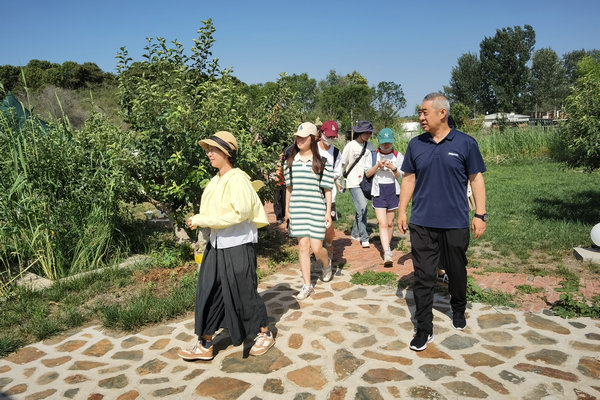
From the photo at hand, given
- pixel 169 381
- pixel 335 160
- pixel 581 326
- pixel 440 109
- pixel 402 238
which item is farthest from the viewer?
pixel 402 238

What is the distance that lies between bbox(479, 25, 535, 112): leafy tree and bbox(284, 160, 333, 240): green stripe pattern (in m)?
62.4

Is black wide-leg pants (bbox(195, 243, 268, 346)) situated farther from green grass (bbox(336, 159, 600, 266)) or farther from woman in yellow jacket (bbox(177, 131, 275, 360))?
green grass (bbox(336, 159, 600, 266))

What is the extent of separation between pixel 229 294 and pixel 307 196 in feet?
5.64

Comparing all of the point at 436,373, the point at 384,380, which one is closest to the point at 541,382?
the point at 436,373

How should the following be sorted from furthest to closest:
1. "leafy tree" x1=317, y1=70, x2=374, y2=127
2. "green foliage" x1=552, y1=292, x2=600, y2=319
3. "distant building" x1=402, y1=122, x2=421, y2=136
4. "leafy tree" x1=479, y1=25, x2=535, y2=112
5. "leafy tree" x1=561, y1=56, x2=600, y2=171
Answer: "leafy tree" x1=479, y1=25, x2=535, y2=112 → "leafy tree" x1=317, y1=70, x2=374, y2=127 → "distant building" x1=402, y1=122, x2=421, y2=136 → "leafy tree" x1=561, y1=56, x2=600, y2=171 → "green foliage" x1=552, y1=292, x2=600, y2=319

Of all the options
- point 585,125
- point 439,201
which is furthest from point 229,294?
point 585,125

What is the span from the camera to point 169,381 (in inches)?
132

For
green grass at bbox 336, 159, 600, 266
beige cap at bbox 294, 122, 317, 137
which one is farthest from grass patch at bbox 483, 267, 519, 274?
beige cap at bbox 294, 122, 317, 137

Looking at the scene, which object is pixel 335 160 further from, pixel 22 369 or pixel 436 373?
pixel 22 369

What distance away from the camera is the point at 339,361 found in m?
3.52

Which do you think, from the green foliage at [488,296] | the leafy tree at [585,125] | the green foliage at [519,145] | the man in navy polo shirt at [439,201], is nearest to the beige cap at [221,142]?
the man in navy polo shirt at [439,201]

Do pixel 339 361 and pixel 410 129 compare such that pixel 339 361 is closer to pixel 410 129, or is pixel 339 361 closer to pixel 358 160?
pixel 358 160

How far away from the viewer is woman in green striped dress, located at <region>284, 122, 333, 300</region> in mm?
4879

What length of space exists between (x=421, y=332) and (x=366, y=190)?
307 cm
